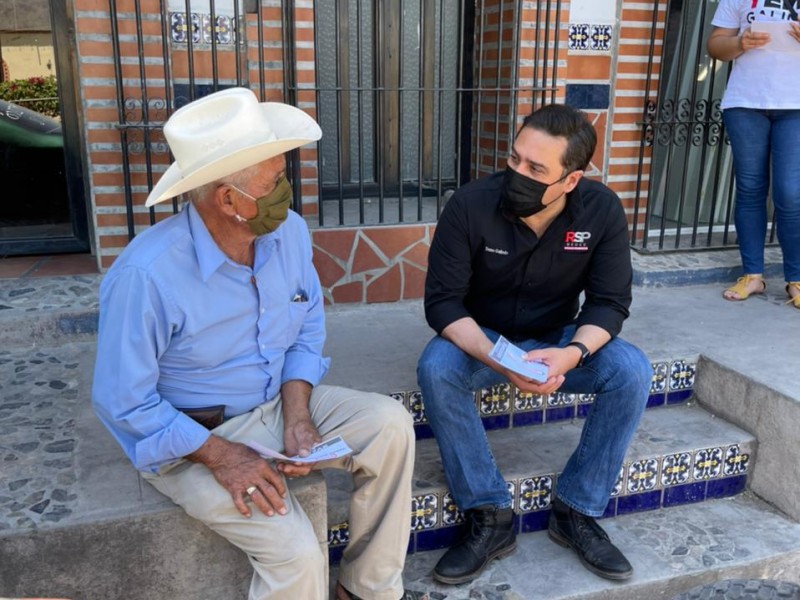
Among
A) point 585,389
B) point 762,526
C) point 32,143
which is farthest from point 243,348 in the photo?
point 32,143

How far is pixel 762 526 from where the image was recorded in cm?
304

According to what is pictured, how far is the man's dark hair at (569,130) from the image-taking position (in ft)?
8.75

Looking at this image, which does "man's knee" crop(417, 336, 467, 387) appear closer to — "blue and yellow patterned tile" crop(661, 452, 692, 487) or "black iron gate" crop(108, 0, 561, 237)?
"blue and yellow patterned tile" crop(661, 452, 692, 487)

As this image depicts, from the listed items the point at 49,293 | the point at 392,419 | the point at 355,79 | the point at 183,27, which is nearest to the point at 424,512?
the point at 392,419

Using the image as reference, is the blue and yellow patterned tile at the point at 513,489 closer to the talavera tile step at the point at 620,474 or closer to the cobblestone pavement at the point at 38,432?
the talavera tile step at the point at 620,474

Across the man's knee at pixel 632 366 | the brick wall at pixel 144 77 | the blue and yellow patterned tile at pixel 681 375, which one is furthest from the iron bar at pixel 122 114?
the blue and yellow patterned tile at pixel 681 375

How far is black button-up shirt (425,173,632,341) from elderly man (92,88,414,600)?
56 centimetres

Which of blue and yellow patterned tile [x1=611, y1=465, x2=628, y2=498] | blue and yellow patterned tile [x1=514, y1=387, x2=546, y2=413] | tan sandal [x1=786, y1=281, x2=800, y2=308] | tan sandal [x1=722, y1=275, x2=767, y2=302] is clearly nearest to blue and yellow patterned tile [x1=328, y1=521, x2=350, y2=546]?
blue and yellow patterned tile [x1=514, y1=387, x2=546, y2=413]

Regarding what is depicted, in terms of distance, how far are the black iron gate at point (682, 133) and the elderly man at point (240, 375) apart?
2.92 metres

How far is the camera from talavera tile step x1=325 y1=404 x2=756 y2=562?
2811 mm

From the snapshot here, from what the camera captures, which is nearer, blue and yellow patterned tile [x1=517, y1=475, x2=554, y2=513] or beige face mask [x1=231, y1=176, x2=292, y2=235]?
beige face mask [x1=231, y1=176, x2=292, y2=235]

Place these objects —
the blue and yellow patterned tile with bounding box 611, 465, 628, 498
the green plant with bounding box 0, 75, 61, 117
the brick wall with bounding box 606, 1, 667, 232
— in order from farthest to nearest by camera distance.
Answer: the brick wall with bounding box 606, 1, 667, 232
the green plant with bounding box 0, 75, 61, 117
the blue and yellow patterned tile with bounding box 611, 465, 628, 498

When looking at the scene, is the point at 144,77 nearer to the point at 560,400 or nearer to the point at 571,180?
the point at 571,180

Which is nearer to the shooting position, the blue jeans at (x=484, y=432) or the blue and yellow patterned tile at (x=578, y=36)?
the blue jeans at (x=484, y=432)
